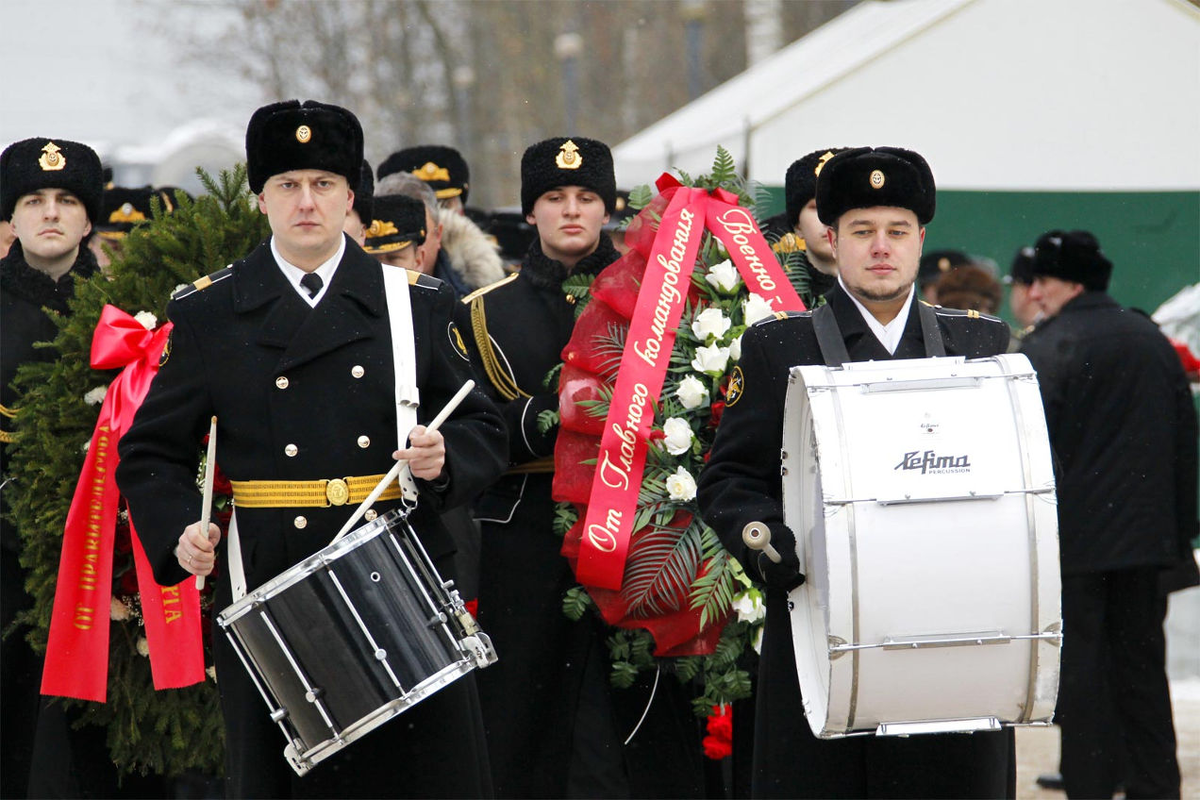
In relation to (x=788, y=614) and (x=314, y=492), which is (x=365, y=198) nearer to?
(x=314, y=492)

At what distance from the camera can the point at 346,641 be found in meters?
4.21

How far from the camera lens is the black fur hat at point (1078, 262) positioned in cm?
758

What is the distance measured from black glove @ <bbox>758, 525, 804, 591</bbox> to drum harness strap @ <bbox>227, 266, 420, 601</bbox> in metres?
0.89

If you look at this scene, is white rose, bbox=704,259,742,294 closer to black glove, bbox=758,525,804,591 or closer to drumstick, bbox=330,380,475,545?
drumstick, bbox=330,380,475,545

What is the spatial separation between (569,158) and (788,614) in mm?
2323

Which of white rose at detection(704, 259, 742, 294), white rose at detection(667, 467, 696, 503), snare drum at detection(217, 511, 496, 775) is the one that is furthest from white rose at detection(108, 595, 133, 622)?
white rose at detection(704, 259, 742, 294)

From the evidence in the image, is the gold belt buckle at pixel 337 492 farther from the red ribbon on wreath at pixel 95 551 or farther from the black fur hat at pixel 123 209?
the black fur hat at pixel 123 209

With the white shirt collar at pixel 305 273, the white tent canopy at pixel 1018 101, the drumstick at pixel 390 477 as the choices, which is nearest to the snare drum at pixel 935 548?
the drumstick at pixel 390 477

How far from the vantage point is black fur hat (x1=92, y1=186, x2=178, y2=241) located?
25.8 feet

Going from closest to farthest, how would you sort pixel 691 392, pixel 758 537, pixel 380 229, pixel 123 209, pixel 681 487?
1. pixel 758 537
2. pixel 681 487
3. pixel 691 392
4. pixel 380 229
5. pixel 123 209

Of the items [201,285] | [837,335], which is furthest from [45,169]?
[837,335]

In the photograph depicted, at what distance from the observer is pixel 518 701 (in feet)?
20.0

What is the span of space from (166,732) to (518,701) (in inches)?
46.1

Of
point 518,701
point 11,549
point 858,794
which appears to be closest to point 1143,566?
point 518,701
